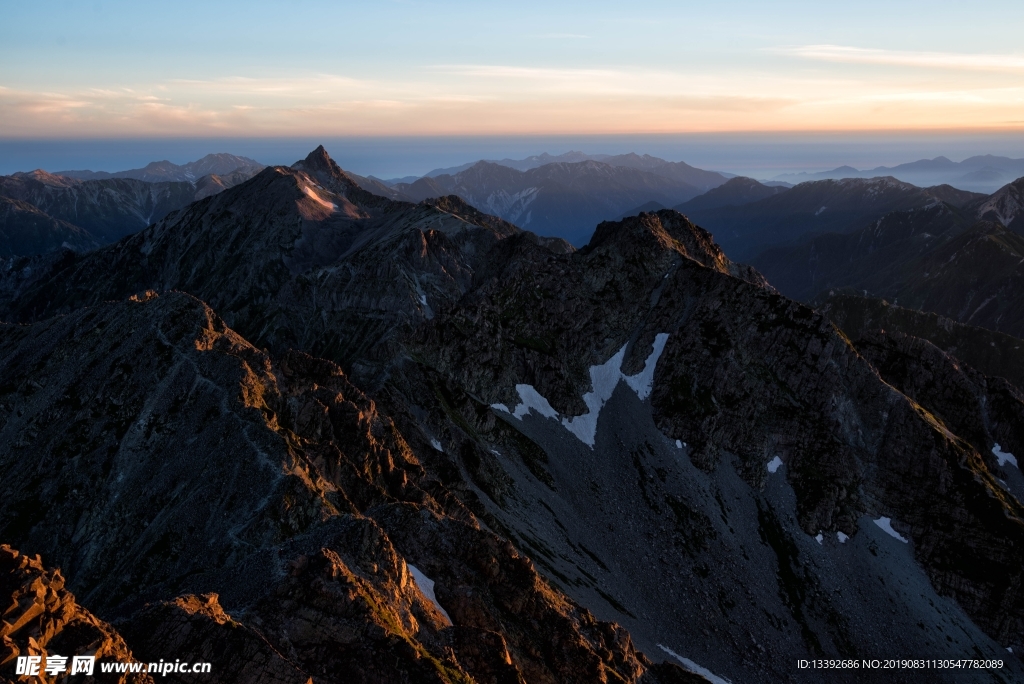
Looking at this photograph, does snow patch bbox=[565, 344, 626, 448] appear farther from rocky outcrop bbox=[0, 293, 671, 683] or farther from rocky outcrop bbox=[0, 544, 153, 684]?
rocky outcrop bbox=[0, 544, 153, 684]

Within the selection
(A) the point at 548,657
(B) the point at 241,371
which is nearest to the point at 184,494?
(B) the point at 241,371

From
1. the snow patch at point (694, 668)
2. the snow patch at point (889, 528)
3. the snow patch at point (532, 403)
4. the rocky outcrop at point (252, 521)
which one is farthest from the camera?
the snow patch at point (532, 403)

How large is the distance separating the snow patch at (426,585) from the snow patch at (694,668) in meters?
44.5

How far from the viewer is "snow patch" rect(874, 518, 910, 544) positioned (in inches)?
4838

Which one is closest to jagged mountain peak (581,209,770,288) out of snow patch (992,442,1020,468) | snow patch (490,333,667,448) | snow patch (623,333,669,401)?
snow patch (623,333,669,401)

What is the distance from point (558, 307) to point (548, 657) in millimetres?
102622

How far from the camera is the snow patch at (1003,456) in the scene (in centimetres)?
14238

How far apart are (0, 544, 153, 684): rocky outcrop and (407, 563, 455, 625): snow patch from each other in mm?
27691

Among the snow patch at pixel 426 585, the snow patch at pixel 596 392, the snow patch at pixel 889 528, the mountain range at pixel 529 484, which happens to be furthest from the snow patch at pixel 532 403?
the snow patch at pixel 426 585

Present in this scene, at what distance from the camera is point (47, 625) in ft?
112

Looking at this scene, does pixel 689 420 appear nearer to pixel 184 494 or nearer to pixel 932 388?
pixel 932 388

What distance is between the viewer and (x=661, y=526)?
121062 mm

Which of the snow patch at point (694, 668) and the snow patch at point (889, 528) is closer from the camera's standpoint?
the snow patch at point (694, 668)

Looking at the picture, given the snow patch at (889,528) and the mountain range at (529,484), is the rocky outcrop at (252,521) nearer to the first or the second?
the mountain range at (529,484)
